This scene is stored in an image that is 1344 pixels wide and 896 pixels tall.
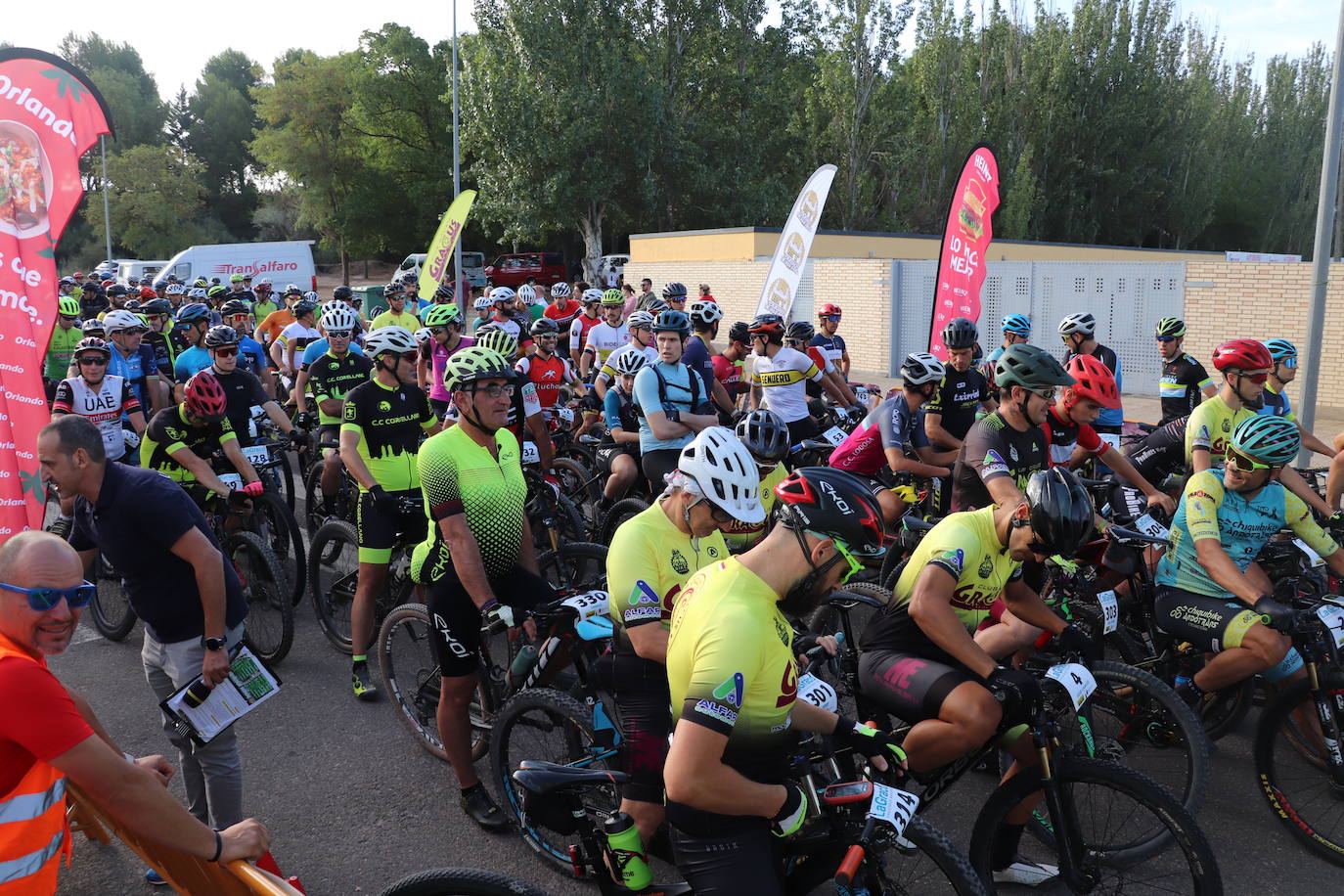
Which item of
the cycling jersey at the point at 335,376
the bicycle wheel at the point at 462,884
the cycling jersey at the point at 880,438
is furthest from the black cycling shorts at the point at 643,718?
the cycling jersey at the point at 335,376

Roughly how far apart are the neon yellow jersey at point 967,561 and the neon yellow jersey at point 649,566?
901mm

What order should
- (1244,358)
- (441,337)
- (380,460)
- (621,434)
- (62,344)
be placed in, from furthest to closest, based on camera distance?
(62,344) → (441,337) → (621,434) → (380,460) → (1244,358)

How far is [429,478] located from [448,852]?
5.64ft

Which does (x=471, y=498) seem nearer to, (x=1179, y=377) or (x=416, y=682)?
(x=416, y=682)

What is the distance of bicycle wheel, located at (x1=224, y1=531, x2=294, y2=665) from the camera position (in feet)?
22.1

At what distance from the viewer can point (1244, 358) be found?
6336 millimetres

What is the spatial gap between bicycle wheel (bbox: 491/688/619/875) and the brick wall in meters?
18.8

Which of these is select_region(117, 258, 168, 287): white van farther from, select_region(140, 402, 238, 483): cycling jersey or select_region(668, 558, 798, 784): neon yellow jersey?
select_region(668, 558, 798, 784): neon yellow jersey

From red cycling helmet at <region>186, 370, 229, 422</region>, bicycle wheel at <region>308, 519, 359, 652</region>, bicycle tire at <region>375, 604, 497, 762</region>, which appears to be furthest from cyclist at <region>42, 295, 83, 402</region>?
bicycle tire at <region>375, 604, 497, 762</region>

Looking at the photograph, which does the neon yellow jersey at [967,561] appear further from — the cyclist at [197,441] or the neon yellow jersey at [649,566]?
the cyclist at [197,441]

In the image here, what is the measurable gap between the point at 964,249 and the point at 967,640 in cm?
775

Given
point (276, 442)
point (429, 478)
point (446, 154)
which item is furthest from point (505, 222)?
point (429, 478)

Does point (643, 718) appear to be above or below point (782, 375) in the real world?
below

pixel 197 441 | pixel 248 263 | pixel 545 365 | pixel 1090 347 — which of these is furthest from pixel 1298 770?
pixel 248 263
